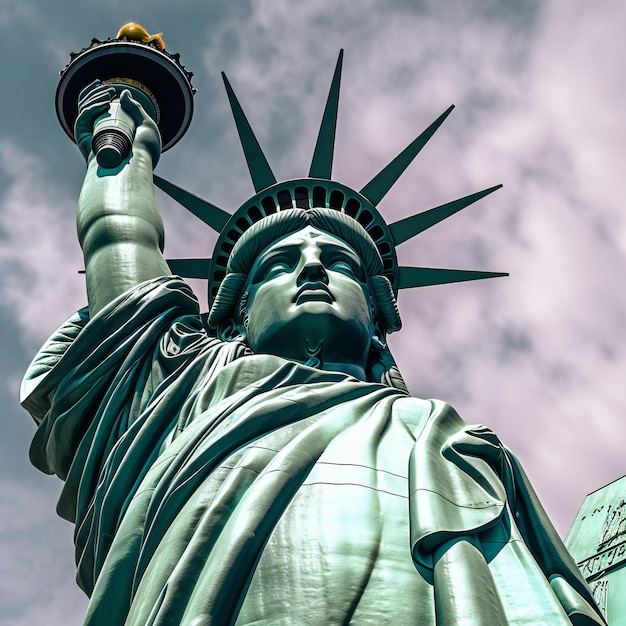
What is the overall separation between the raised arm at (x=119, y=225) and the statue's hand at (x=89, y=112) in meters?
0.01

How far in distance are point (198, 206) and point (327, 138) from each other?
54.5 inches

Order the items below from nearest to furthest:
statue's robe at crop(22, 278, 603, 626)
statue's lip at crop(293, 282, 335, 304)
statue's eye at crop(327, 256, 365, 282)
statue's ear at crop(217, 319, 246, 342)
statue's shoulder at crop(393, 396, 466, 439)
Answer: statue's robe at crop(22, 278, 603, 626) → statue's shoulder at crop(393, 396, 466, 439) → statue's lip at crop(293, 282, 335, 304) → statue's eye at crop(327, 256, 365, 282) → statue's ear at crop(217, 319, 246, 342)

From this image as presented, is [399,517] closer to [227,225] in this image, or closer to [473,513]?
[473,513]

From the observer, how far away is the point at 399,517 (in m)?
6.82

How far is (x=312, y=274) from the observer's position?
30.9 ft

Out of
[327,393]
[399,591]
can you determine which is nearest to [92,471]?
[327,393]

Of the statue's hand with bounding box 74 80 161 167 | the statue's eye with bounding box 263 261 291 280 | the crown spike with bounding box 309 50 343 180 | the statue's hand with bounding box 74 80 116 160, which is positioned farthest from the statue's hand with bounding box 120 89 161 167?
the statue's eye with bounding box 263 261 291 280

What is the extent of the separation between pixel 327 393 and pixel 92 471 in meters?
1.82

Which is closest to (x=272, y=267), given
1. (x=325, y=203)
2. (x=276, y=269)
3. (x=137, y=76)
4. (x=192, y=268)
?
(x=276, y=269)

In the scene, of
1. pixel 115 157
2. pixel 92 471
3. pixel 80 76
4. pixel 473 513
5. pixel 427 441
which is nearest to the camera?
pixel 473 513

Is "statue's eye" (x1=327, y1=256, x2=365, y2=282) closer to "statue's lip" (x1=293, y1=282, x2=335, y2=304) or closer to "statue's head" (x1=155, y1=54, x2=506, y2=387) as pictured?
"statue's head" (x1=155, y1=54, x2=506, y2=387)

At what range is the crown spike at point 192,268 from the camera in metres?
11.9

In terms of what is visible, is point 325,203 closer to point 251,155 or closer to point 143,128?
point 251,155

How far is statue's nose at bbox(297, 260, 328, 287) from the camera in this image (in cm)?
944
